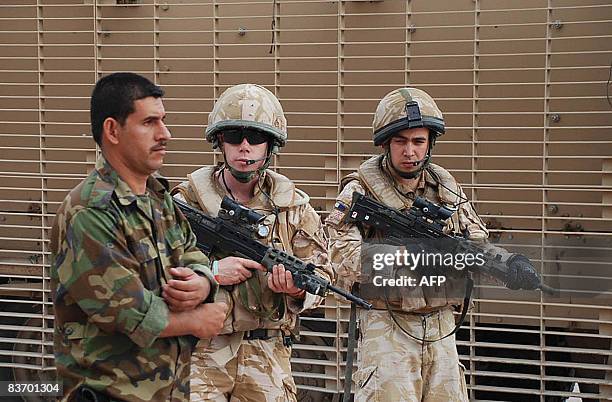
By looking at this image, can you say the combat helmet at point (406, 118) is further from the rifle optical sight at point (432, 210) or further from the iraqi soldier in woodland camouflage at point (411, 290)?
the rifle optical sight at point (432, 210)

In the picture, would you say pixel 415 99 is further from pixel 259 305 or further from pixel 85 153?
pixel 85 153

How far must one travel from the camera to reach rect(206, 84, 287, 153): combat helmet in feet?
14.2

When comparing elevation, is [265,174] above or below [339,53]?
below

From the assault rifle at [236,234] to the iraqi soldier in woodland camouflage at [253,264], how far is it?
55 millimetres

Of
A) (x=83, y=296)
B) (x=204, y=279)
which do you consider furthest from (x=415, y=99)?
(x=83, y=296)

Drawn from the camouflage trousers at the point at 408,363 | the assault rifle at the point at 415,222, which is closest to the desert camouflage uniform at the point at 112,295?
the camouflage trousers at the point at 408,363

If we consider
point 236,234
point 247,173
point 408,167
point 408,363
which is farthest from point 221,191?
point 408,363

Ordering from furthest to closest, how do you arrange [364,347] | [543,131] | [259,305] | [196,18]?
1. [196,18]
2. [543,131]
3. [364,347]
4. [259,305]

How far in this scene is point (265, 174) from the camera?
4445mm

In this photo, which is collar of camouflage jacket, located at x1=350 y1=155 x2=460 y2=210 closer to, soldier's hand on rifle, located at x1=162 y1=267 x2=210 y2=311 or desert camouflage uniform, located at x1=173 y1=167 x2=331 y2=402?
desert camouflage uniform, located at x1=173 y1=167 x2=331 y2=402

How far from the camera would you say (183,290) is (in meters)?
3.05

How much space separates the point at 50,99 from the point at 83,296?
4718 millimetres

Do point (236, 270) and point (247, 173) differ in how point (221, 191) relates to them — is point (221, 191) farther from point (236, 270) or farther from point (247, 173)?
point (236, 270)

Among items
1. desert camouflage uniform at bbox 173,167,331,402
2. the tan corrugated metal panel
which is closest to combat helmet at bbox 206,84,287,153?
desert camouflage uniform at bbox 173,167,331,402
